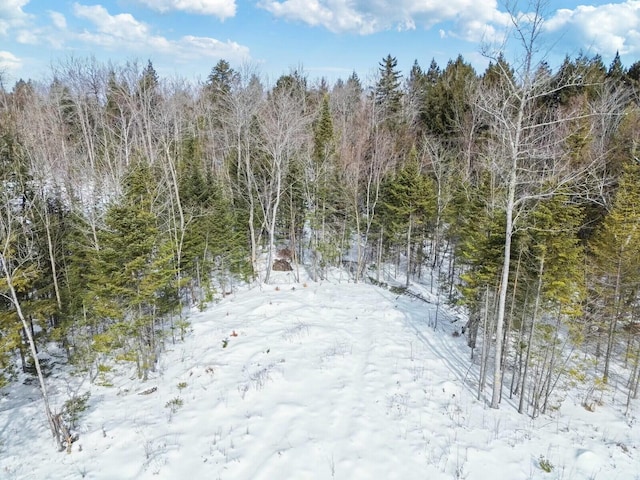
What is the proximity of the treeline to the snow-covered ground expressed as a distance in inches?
50.4

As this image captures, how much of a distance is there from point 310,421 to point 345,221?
18.3 m

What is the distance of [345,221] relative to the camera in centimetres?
2684

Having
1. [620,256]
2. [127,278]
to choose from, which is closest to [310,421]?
[127,278]

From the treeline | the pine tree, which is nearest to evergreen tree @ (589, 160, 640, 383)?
the treeline

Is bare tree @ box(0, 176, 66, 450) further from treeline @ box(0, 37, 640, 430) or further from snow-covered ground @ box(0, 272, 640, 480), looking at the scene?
snow-covered ground @ box(0, 272, 640, 480)

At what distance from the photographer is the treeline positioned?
12.1 metres

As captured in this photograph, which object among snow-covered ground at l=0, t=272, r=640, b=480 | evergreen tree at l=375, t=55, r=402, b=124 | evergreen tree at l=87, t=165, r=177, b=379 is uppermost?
evergreen tree at l=375, t=55, r=402, b=124

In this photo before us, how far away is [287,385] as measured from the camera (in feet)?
37.5

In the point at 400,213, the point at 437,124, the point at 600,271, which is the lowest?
the point at 600,271

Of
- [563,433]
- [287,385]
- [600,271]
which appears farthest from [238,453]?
[600,271]

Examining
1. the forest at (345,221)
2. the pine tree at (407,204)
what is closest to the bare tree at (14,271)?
the forest at (345,221)

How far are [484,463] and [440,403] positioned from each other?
2.58 meters

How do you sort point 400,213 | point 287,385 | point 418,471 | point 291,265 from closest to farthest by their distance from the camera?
point 418,471, point 287,385, point 400,213, point 291,265

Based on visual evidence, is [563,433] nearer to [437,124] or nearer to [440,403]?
[440,403]
